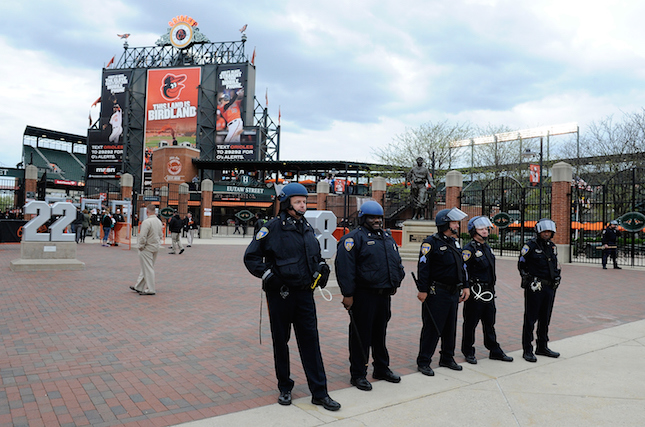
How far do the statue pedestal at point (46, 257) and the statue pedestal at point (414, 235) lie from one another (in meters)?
11.7


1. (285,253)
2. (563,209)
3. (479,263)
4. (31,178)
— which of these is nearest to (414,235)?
(563,209)

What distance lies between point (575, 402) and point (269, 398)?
2.72m

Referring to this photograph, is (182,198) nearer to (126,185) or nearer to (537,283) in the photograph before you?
(126,185)

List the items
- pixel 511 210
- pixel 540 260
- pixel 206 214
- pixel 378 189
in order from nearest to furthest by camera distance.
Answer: pixel 540 260 → pixel 511 210 → pixel 378 189 → pixel 206 214

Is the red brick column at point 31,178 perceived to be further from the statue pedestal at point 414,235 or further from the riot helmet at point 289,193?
the riot helmet at point 289,193

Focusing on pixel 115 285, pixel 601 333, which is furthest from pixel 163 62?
pixel 601 333

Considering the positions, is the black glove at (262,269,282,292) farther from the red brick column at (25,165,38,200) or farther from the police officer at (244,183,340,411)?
the red brick column at (25,165,38,200)

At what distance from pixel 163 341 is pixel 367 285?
3014 mm

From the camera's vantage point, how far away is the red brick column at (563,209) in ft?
63.0

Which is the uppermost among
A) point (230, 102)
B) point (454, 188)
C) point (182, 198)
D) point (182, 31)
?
point (182, 31)

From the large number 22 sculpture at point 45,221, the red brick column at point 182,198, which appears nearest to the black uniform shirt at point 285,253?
the large number 22 sculpture at point 45,221

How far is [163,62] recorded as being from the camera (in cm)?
5725

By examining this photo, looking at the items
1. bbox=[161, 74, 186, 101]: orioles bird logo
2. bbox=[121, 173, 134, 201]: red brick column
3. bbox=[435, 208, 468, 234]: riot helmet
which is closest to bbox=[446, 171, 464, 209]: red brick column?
bbox=[435, 208, 468, 234]: riot helmet

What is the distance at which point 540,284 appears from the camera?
5.56 metres
